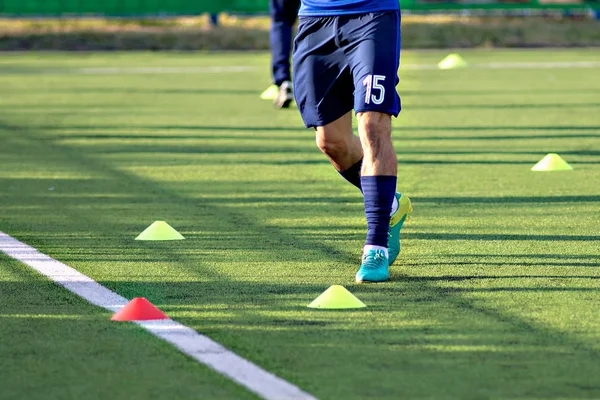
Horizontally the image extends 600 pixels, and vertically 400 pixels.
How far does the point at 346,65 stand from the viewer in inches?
234

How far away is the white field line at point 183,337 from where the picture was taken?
4.00 metres

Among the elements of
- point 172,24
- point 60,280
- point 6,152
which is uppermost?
point 60,280

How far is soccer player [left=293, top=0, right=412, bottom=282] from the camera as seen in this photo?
18.8 ft

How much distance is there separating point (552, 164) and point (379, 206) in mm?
3777

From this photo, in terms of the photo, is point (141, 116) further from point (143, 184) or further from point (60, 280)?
point (60, 280)

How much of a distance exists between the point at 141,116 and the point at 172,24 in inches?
506

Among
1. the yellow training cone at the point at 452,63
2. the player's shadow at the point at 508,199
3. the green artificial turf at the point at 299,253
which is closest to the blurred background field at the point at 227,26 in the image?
the yellow training cone at the point at 452,63

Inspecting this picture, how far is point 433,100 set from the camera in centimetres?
1516

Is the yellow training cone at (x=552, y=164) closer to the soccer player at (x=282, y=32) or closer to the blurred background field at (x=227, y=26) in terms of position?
the soccer player at (x=282, y=32)

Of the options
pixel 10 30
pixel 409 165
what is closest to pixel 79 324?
pixel 409 165

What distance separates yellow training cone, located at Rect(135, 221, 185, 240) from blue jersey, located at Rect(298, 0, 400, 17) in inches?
55.8

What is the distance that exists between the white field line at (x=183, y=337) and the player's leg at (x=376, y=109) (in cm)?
109

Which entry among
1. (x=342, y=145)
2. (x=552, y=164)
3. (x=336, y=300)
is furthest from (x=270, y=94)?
(x=336, y=300)

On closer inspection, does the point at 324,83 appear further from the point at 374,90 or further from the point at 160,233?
the point at 160,233
